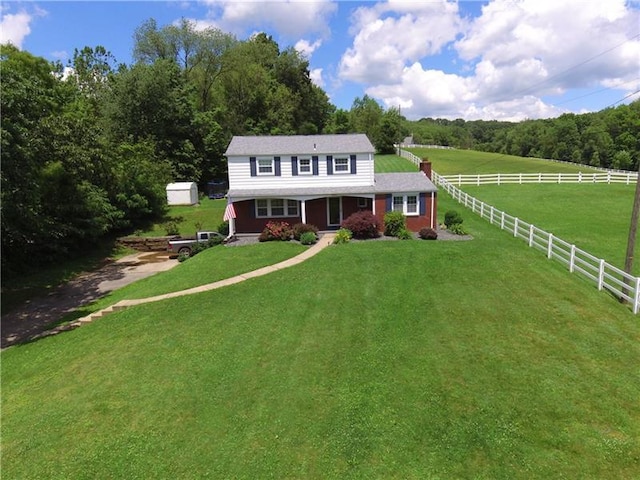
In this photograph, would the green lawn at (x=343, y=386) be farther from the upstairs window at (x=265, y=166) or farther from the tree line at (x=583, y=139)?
the tree line at (x=583, y=139)

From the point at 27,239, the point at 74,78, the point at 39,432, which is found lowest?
the point at 39,432

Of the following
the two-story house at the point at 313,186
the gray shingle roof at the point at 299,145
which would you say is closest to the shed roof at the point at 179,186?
the gray shingle roof at the point at 299,145

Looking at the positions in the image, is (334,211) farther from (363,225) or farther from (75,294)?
(75,294)

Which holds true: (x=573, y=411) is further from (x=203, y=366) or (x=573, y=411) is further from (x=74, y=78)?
(x=74, y=78)

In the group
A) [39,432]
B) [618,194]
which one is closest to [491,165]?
[618,194]

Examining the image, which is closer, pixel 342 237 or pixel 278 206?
pixel 342 237

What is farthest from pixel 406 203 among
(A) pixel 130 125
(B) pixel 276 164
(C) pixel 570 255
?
(A) pixel 130 125
